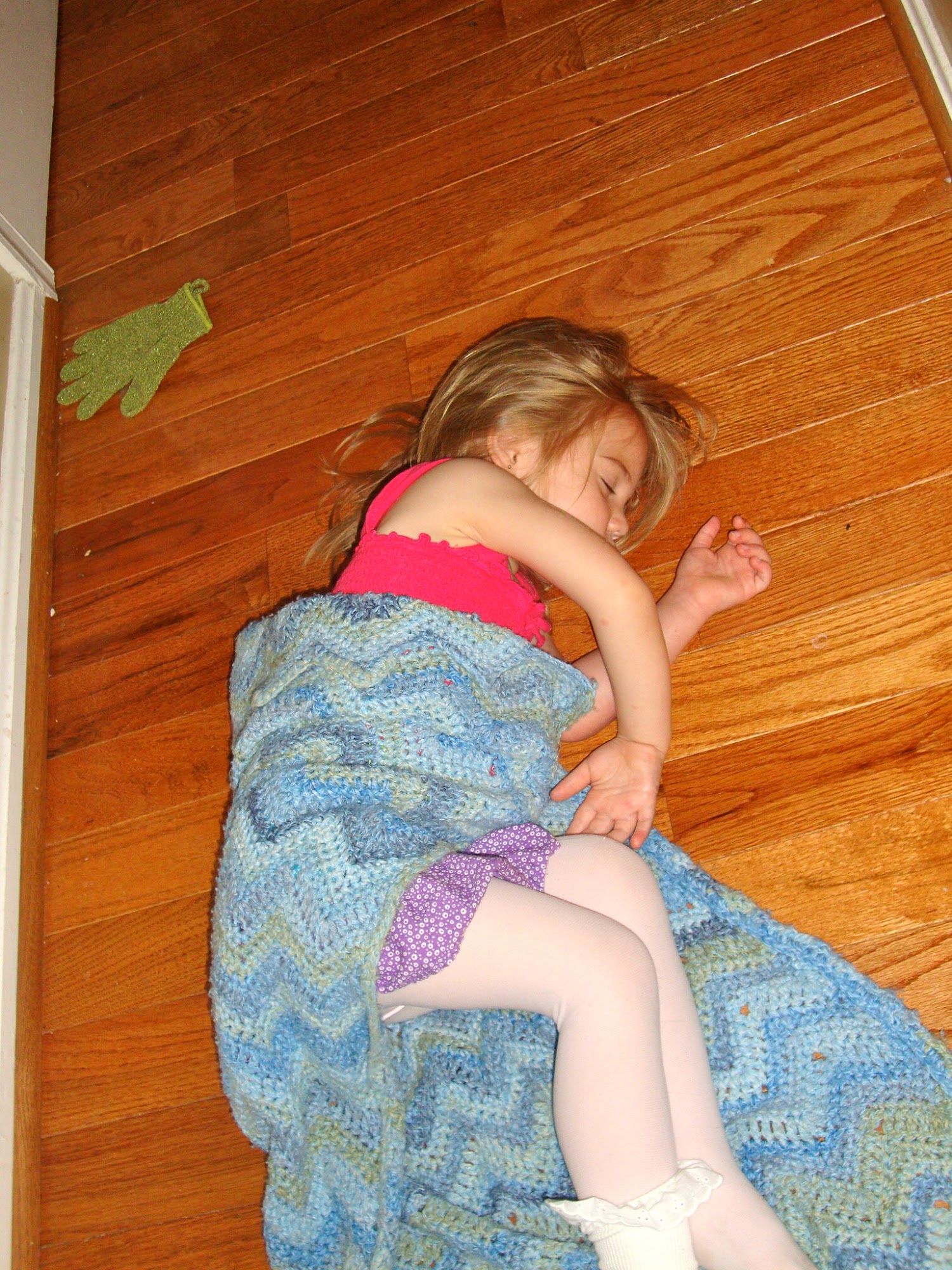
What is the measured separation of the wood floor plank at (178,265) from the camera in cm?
163

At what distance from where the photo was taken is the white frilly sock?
0.78 metres

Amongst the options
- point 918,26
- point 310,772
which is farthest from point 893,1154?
point 918,26

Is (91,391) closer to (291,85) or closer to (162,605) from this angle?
(162,605)

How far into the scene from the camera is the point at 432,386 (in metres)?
1.41

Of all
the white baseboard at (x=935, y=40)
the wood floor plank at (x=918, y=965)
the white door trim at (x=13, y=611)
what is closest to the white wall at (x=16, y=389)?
the white door trim at (x=13, y=611)

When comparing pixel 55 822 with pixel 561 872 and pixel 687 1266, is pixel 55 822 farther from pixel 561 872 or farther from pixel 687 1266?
pixel 687 1266

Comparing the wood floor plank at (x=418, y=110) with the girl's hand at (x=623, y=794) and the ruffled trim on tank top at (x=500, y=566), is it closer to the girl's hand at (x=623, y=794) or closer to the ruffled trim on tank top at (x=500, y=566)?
the ruffled trim on tank top at (x=500, y=566)

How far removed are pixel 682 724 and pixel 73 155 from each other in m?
1.50

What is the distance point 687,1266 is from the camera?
0.79 m

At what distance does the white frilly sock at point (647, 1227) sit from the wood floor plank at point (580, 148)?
119cm

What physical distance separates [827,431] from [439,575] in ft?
1.60

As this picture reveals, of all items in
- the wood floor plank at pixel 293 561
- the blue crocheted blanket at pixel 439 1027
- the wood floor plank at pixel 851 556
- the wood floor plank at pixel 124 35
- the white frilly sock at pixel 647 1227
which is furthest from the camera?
the wood floor plank at pixel 124 35

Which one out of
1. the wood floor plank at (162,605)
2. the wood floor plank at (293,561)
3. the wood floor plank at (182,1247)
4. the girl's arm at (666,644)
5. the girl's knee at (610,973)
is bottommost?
the wood floor plank at (182,1247)

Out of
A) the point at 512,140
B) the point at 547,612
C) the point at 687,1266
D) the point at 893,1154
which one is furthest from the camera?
the point at 512,140
